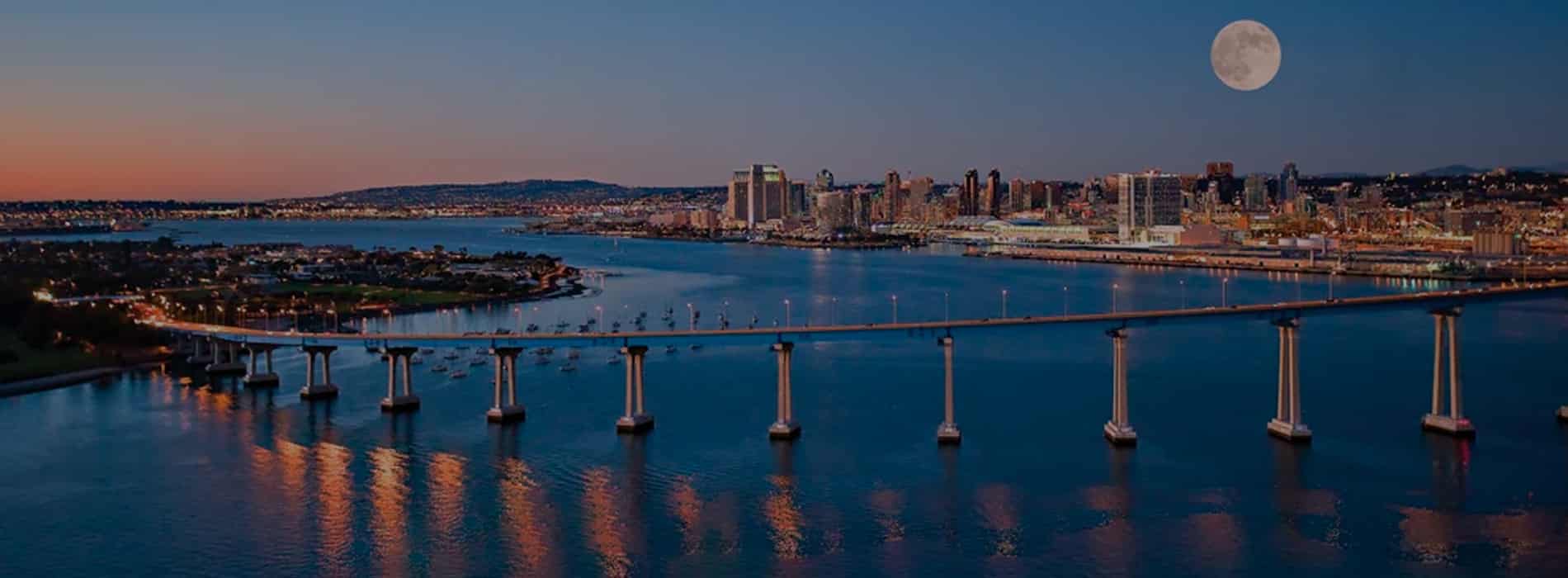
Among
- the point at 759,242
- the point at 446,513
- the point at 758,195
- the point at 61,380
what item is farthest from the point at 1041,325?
the point at 758,195

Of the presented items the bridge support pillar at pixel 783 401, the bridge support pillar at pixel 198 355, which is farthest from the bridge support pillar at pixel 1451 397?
the bridge support pillar at pixel 198 355

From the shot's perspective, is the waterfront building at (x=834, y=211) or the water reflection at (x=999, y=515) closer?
the water reflection at (x=999, y=515)

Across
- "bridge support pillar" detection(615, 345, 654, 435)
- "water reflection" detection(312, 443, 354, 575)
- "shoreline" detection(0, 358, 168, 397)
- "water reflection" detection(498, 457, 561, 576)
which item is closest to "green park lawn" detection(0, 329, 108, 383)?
"shoreline" detection(0, 358, 168, 397)

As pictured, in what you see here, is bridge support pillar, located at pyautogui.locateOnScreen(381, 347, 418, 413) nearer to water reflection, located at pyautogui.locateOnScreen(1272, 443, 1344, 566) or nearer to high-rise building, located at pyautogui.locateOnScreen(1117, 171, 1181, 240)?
water reflection, located at pyautogui.locateOnScreen(1272, 443, 1344, 566)

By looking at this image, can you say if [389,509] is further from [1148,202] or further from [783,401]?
[1148,202]

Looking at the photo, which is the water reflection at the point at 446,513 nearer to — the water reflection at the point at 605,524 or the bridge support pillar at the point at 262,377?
the water reflection at the point at 605,524

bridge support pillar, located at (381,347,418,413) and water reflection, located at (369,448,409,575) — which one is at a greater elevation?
bridge support pillar, located at (381,347,418,413)
